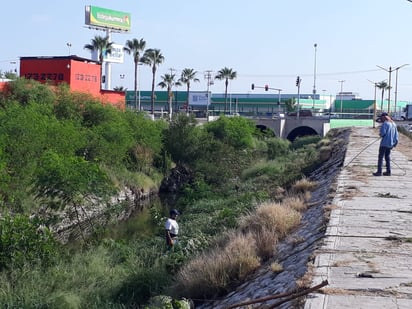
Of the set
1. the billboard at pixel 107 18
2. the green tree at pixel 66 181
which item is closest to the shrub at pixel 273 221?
the green tree at pixel 66 181

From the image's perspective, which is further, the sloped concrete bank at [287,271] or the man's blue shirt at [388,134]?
the man's blue shirt at [388,134]

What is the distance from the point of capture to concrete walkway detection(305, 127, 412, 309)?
7.98 meters

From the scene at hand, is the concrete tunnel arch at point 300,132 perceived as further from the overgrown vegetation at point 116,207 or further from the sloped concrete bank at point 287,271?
the sloped concrete bank at point 287,271

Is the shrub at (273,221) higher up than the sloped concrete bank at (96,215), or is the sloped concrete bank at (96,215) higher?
the shrub at (273,221)

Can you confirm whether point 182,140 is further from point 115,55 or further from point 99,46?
point 115,55

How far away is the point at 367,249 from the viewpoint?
10.5 meters

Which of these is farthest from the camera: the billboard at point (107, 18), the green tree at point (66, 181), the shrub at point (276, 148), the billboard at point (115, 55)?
the billboard at point (107, 18)

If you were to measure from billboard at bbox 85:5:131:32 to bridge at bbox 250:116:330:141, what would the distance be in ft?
84.5

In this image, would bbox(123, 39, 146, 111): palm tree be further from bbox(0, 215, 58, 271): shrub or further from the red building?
bbox(0, 215, 58, 271): shrub

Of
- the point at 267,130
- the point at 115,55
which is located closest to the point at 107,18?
the point at 115,55

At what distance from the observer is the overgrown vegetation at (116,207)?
13.4m

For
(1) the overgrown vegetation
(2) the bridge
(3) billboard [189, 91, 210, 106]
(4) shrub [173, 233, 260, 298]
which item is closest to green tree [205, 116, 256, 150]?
(1) the overgrown vegetation

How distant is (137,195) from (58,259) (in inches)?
1010

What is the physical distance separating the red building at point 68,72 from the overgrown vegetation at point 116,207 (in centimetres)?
608
